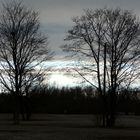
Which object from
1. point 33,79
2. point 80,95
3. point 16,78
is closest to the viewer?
point 16,78

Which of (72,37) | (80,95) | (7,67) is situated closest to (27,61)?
(7,67)

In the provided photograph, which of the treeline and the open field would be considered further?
the treeline

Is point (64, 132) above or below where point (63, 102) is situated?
below

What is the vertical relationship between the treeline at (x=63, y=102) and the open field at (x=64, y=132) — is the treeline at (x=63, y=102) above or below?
above

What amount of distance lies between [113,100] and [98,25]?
30.4 ft

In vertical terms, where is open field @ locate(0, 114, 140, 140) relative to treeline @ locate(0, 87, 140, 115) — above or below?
below

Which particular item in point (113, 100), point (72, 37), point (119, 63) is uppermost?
point (72, 37)

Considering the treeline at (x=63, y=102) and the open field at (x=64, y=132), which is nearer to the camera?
the open field at (x=64, y=132)

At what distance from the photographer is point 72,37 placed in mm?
53656

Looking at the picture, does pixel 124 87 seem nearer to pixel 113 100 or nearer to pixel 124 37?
pixel 113 100

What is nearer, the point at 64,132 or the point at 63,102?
the point at 64,132

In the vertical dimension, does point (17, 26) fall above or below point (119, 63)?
above

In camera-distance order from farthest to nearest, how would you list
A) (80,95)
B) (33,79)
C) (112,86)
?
(80,95) < (33,79) < (112,86)

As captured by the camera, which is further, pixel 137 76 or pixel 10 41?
pixel 10 41
